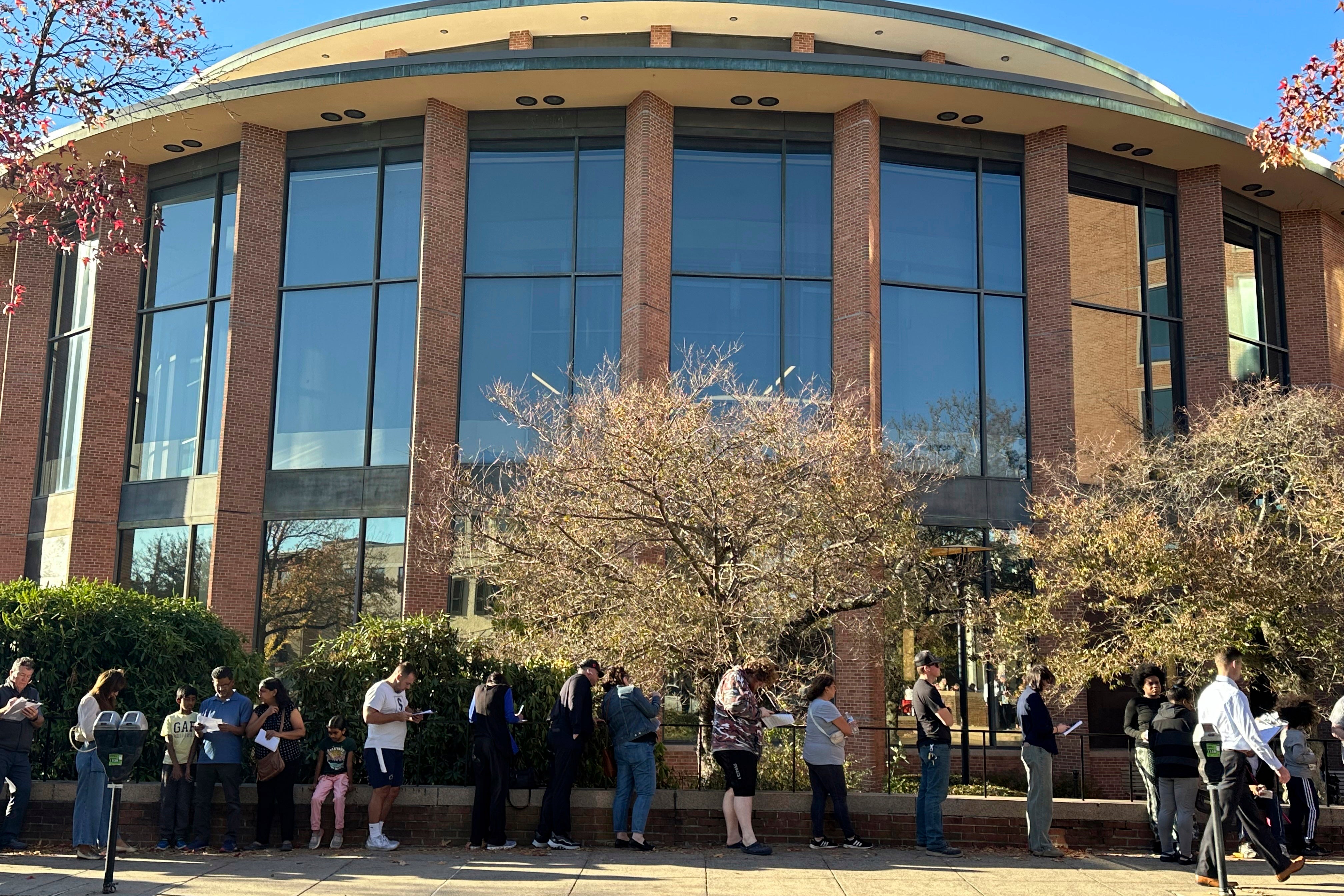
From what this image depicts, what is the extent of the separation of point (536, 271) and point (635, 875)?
1465cm

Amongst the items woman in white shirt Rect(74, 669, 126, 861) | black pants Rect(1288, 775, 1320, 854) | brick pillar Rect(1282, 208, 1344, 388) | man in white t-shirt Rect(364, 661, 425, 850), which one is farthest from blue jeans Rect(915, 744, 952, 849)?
brick pillar Rect(1282, 208, 1344, 388)

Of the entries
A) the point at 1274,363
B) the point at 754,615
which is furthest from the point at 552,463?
the point at 1274,363

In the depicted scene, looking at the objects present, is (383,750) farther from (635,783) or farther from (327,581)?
(327,581)

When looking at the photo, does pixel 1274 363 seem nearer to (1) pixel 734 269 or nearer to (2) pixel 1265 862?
(1) pixel 734 269

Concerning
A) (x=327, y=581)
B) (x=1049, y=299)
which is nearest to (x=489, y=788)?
(x=327, y=581)

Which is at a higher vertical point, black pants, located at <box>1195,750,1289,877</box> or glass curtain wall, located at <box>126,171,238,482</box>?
glass curtain wall, located at <box>126,171,238,482</box>

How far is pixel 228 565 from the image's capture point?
2178 centimetres

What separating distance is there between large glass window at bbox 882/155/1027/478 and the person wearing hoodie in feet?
37.0

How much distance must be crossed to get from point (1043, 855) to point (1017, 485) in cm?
1219

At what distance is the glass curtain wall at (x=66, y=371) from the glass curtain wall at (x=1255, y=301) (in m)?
23.5

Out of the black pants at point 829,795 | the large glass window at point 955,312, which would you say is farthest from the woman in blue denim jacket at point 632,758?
the large glass window at point 955,312

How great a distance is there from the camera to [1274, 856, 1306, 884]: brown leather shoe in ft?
30.7

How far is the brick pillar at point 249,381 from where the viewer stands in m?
21.8

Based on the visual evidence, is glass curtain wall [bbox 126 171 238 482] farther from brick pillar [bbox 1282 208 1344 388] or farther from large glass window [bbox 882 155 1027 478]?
brick pillar [bbox 1282 208 1344 388]
